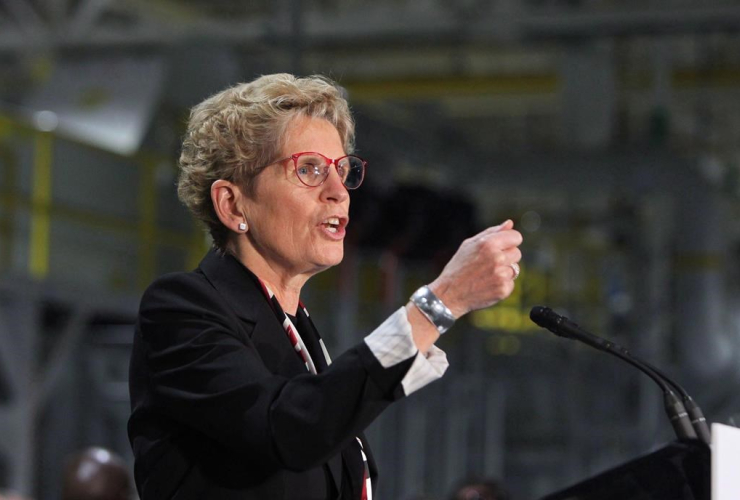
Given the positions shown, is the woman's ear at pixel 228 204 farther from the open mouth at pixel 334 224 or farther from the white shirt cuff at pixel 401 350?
the white shirt cuff at pixel 401 350

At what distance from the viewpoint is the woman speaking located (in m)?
1.61

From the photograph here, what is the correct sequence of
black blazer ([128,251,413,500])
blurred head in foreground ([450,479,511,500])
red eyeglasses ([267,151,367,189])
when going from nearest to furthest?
black blazer ([128,251,413,500]) → red eyeglasses ([267,151,367,189]) → blurred head in foreground ([450,479,511,500])

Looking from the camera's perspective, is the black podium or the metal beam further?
the metal beam

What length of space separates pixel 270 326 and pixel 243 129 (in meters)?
0.28

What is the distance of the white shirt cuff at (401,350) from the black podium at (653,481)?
259 mm

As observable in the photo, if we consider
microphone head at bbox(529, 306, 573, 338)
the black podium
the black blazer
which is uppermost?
microphone head at bbox(529, 306, 573, 338)

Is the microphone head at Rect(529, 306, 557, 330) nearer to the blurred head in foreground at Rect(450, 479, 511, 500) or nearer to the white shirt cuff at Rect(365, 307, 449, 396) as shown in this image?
the white shirt cuff at Rect(365, 307, 449, 396)

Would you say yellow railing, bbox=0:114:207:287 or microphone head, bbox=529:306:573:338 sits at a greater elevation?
yellow railing, bbox=0:114:207:287

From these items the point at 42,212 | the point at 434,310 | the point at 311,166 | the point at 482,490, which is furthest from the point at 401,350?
the point at 42,212

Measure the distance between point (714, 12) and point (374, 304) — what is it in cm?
440

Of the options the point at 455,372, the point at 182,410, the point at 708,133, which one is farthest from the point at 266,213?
the point at 708,133

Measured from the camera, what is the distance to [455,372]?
13.9 metres

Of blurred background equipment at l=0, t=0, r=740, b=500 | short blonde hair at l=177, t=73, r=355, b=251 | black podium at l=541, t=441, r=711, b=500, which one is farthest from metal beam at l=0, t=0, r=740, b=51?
black podium at l=541, t=441, r=711, b=500

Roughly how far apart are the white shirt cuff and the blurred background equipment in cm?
675
